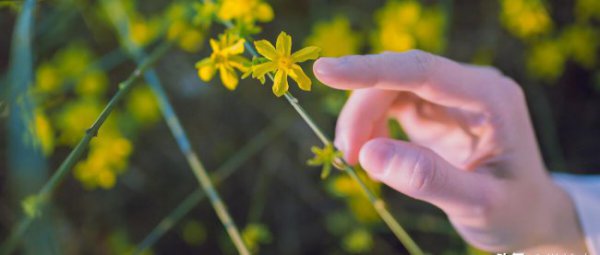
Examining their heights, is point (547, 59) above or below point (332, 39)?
below

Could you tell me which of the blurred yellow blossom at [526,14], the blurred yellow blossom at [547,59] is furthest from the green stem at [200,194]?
the blurred yellow blossom at [547,59]

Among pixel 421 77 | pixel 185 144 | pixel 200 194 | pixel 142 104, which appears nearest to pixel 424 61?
pixel 421 77

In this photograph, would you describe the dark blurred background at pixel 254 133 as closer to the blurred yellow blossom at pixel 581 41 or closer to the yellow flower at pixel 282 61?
the blurred yellow blossom at pixel 581 41

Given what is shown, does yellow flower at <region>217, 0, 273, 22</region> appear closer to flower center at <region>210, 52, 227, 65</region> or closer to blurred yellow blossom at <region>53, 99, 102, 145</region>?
flower center at <region>210, 52, 227, 65</region>

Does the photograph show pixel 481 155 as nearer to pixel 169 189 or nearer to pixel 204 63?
pixel 204 63

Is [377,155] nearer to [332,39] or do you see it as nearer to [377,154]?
[377,154]

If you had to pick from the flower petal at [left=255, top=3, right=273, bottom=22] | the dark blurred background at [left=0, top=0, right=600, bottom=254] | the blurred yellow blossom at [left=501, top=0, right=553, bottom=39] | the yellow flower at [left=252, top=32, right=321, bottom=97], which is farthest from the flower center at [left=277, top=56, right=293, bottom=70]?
the blurred yellow blossom at [left=501, top=0, right=553, bottom=39]
